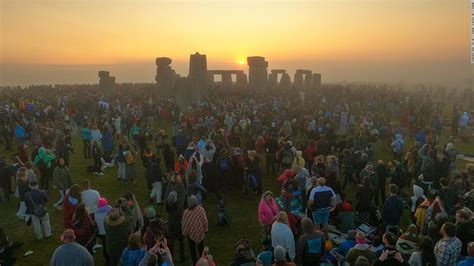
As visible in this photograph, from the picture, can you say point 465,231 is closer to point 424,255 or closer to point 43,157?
point 424,255

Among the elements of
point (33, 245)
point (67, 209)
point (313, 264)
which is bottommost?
point (33, 245)

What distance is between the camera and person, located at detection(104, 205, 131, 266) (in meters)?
7.46

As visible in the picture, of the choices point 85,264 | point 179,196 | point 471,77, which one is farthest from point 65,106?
point 471,77

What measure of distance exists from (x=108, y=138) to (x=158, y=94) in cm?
2471

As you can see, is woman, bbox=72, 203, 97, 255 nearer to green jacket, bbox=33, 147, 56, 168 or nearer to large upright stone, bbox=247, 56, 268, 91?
green jacket, bbox=33, 147, 56, 168

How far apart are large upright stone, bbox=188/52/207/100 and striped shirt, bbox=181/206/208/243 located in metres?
27.3

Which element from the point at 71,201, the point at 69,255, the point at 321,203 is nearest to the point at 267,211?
the point at 321,203

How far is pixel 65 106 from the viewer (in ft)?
91.3

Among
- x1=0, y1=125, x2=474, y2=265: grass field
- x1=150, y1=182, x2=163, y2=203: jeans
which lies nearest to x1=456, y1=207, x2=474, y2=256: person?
x1=0, y1=125, x2=474, y2=265: grass field

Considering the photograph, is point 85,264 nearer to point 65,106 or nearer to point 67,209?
point 67,209

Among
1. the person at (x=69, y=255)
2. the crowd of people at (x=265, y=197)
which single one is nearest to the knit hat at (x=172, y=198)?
the crowd of people at (x=265, y=197)

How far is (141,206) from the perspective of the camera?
12617 millimetres

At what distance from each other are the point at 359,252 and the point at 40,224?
7691 millimetres

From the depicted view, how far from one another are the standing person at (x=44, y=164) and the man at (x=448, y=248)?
452 inches
